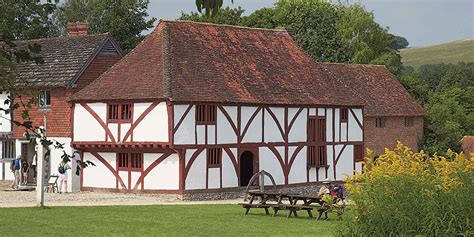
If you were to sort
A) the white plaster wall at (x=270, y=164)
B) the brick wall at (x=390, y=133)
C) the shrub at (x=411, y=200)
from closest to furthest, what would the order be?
the shrub at (x=411, y=200) < the white plaster wall at (x=270, y=164) < the brick wall at (x=390, y=133)

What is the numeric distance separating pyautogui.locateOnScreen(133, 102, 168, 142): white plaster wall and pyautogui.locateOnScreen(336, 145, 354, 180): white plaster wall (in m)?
10.4

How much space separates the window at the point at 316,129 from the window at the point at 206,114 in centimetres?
598

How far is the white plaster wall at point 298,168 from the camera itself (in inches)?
1570

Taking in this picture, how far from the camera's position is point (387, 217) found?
622 inches

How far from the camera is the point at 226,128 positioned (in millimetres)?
36906

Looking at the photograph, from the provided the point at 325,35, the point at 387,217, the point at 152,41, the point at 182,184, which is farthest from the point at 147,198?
the point at 325,35

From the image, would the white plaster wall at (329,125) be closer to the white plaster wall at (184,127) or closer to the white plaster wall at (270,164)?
the white plaster wall at (270,164)

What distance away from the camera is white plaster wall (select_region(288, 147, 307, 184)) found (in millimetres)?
39875

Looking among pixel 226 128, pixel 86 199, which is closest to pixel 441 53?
pixel 226 128

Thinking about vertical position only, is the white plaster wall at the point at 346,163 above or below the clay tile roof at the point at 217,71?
below

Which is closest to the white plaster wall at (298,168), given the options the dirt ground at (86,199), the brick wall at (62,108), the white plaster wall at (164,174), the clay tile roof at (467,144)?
the dirt ground at (86,199)

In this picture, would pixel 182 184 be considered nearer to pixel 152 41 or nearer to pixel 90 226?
pixel 152 41

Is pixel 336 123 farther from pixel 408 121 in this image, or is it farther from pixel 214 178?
pixel 408 121

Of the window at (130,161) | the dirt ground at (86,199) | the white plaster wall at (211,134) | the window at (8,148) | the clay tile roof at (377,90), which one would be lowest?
the dirt ground at (86,199)
